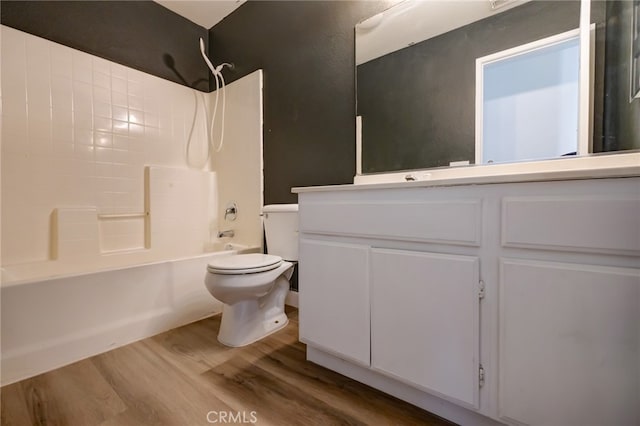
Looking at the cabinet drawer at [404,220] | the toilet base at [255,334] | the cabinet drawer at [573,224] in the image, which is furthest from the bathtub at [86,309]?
the cabinet drawer at [573,224]

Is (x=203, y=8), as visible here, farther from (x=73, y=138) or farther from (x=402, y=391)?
(x=402, y=391)

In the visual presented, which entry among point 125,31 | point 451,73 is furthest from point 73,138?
point 451,73

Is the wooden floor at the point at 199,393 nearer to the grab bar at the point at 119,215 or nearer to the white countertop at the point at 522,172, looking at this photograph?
the white countertop at the point at 522,172

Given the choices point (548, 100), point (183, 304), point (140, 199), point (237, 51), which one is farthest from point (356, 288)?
point (237, 51)

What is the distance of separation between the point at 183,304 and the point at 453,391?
1550 millimetres

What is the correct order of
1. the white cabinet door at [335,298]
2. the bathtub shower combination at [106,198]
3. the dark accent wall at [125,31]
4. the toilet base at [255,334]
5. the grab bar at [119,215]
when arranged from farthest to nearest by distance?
the grab bar at [119,215] → the dark accent wall at [125,31] → the toilet base at [255,334] → the bathtub shower combination at [106,198] → the white cabinet door at [335,298]

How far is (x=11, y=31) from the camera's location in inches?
62.5

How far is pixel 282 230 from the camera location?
1.82 meters

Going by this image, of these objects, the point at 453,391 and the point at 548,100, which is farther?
the point at 548,100

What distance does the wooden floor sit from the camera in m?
0.96

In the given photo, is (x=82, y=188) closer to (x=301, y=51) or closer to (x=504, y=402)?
(x=301, y=51)

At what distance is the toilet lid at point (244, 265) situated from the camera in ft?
4.49

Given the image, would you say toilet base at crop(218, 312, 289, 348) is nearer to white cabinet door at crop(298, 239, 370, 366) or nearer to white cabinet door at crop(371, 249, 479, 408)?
white cabinet door at crop(298, 239, 370, 366)

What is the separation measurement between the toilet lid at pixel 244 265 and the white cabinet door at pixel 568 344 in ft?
3.44
